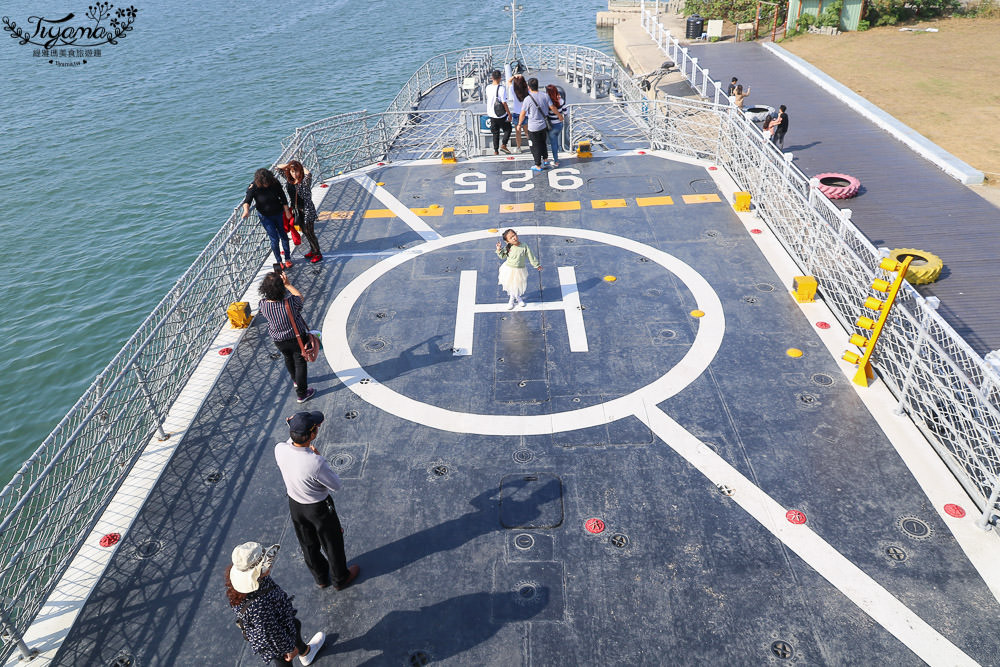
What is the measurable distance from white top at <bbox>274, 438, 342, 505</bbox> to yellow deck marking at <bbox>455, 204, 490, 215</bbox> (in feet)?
32.9

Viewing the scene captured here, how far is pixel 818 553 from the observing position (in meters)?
6.89

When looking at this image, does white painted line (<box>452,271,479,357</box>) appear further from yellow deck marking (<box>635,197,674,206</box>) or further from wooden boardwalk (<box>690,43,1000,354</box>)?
wooden boardwalk (<box>690,43,1000,354</box>)

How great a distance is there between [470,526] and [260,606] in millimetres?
2759

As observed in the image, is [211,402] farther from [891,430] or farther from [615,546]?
[891,430]

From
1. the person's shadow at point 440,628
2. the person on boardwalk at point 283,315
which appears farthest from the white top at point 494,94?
the person's shadow at point 440,628

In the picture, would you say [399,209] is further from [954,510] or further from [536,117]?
[954,510]

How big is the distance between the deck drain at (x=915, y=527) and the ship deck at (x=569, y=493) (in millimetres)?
33

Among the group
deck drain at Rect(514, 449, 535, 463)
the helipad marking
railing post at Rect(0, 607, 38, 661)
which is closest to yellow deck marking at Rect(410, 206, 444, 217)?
the helipad marking

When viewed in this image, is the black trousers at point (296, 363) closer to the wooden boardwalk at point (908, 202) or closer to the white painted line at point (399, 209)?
the white painted line at point (399, 209)

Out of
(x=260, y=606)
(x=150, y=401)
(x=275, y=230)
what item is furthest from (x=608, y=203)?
(x=260, y=606)

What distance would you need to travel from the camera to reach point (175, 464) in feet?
27.9

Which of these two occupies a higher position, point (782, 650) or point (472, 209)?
point (472, 209)

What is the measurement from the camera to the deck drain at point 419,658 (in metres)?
6.07

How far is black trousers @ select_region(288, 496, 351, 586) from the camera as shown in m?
6.18
